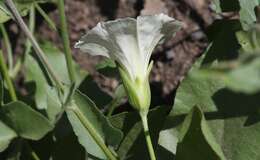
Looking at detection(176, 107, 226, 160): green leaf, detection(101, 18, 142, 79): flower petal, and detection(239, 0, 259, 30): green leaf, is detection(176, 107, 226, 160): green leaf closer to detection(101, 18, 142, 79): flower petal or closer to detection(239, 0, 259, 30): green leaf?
detection(101, 18, 142, 79): flower petal

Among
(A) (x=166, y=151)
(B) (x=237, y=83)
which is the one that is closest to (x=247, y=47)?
(A) (x=166, y=151)

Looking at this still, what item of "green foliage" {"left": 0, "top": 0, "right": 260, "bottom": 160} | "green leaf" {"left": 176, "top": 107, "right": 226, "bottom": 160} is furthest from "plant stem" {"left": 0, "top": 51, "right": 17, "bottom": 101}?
"green leaf" {"left": 176, "top": 107, "right": 226, "bottom": 160}

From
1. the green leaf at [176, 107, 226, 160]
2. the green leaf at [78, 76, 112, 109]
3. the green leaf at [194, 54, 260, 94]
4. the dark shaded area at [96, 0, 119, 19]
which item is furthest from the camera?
the dark shaded area at [96, 0, 119, 19]

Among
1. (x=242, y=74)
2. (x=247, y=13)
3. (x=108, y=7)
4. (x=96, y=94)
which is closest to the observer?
(x=242, y=74)

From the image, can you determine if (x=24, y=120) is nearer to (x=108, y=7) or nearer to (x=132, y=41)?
(x=132, y=41)

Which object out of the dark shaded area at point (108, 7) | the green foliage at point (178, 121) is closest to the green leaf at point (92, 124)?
the green foliage at point (178, 121)

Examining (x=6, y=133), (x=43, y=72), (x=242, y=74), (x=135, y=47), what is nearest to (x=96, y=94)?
(x=43, y=72)

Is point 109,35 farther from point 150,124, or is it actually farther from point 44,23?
point 44,23
